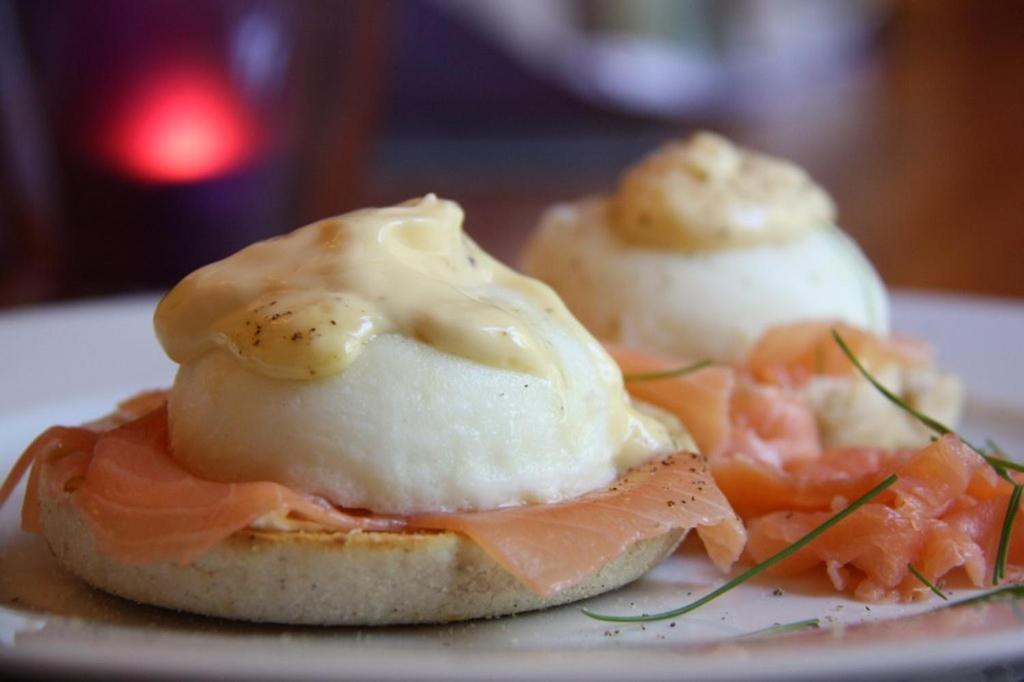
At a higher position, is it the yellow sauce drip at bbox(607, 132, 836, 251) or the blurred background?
the yellow sauce drip at bbox(607, 132, 836, 251)

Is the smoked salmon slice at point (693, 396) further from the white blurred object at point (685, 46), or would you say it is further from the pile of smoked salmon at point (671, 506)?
the white blurred object at point (685, 46)

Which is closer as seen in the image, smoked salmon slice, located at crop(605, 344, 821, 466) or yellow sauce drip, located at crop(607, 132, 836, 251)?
smoked salmon slice, located at crop(605, 344, 821, 466)

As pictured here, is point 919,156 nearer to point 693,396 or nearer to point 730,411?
point 730,411

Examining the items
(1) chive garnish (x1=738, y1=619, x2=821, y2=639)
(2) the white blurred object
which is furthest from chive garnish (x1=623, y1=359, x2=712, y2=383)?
(2) the white blurred object

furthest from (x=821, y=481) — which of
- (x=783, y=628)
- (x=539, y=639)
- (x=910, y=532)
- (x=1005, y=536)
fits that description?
(x=539, y=639)

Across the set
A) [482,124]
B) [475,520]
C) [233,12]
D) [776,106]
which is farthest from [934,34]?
[475,520]

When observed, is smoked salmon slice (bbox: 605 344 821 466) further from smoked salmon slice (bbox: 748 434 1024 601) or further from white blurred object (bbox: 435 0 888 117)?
white blurred object (bbox: 435 0 888 117)
